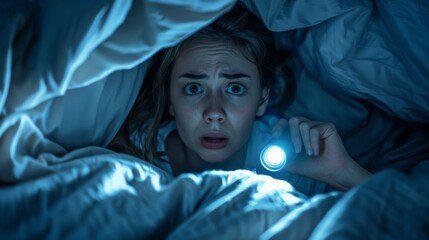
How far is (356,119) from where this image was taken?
1.33 meters

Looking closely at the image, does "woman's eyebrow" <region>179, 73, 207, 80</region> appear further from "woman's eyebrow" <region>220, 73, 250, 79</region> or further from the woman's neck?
the woman's neck

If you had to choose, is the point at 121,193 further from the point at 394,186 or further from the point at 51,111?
the point at 394,186

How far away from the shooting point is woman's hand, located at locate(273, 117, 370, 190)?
3.47 ft

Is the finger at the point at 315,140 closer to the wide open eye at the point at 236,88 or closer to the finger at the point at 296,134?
the finger at the point at 296,134

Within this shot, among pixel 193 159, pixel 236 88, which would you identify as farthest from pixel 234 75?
pixel 193 159

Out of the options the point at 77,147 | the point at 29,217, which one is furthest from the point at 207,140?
the point at 29,217

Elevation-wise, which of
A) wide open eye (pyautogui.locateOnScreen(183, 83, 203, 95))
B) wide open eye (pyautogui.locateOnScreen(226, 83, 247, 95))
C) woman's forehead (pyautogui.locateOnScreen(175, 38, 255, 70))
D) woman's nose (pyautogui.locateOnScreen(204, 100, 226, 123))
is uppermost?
woman's forehead (pyautogui.locateOnScreen(175, 38, 255, 70))

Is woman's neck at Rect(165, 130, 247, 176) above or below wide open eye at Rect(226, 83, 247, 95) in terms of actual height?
below

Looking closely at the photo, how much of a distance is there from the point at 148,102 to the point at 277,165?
467mm

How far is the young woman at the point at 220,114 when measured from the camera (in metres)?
1.09

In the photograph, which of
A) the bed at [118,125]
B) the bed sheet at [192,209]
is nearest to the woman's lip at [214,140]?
the bed at [118,125]

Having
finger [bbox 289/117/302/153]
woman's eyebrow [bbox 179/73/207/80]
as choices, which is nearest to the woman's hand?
finger [bbox 289/117/302/153]

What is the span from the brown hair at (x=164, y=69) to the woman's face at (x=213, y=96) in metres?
0.03

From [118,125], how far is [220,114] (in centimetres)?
27
